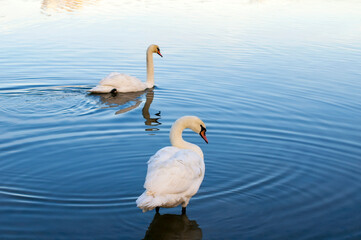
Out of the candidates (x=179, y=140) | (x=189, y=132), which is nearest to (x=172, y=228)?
(x=179, y=140)

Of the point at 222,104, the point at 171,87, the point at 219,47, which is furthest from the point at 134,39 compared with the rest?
the point at 222,104

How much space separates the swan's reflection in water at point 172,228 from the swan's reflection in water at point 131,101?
14.1 feet

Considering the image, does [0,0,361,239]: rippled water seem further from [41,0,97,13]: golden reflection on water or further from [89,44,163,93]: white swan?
[41,0,97,13]: golden reflection on water

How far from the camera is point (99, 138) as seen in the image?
32.3ft

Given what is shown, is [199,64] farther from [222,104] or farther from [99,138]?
[99,138]

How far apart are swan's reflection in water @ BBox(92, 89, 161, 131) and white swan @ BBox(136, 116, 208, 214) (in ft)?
13.3

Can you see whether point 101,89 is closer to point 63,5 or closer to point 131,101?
point 131,101

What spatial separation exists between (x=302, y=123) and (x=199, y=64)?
6402 mm

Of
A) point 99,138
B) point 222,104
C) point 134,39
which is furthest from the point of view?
point 134,39

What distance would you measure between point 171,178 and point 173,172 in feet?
0.34

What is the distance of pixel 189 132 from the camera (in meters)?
10.4

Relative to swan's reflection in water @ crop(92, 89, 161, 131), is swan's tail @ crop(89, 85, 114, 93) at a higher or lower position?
higher

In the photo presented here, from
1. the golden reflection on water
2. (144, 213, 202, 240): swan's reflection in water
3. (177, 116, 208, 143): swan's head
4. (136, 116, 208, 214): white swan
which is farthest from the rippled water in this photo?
the golden reflection on water

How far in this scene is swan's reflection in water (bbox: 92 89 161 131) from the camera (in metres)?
11.5
